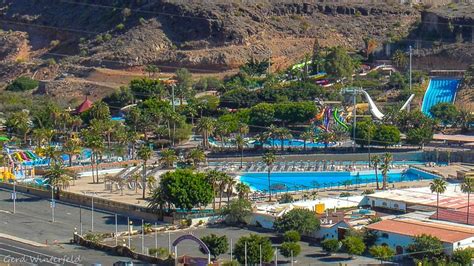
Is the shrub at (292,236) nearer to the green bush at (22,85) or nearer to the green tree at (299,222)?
the green tree at (299,222)

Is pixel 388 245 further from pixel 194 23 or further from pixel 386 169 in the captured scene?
pixel 194 23

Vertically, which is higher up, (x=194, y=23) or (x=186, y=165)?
(x=194, y=23)

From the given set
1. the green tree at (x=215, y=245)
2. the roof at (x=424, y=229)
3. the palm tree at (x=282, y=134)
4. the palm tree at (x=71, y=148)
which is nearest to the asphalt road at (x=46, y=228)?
the green tree at (x=215, y=245)

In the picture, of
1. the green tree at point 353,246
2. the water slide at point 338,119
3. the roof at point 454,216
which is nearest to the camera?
the green tree at point 353,246

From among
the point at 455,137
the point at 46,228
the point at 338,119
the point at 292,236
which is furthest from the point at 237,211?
the point at 455,137

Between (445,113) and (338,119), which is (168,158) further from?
(445,113)

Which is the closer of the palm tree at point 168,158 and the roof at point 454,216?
the roof at point 454,216

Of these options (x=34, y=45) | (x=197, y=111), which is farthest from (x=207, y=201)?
(x=34, y=45)
